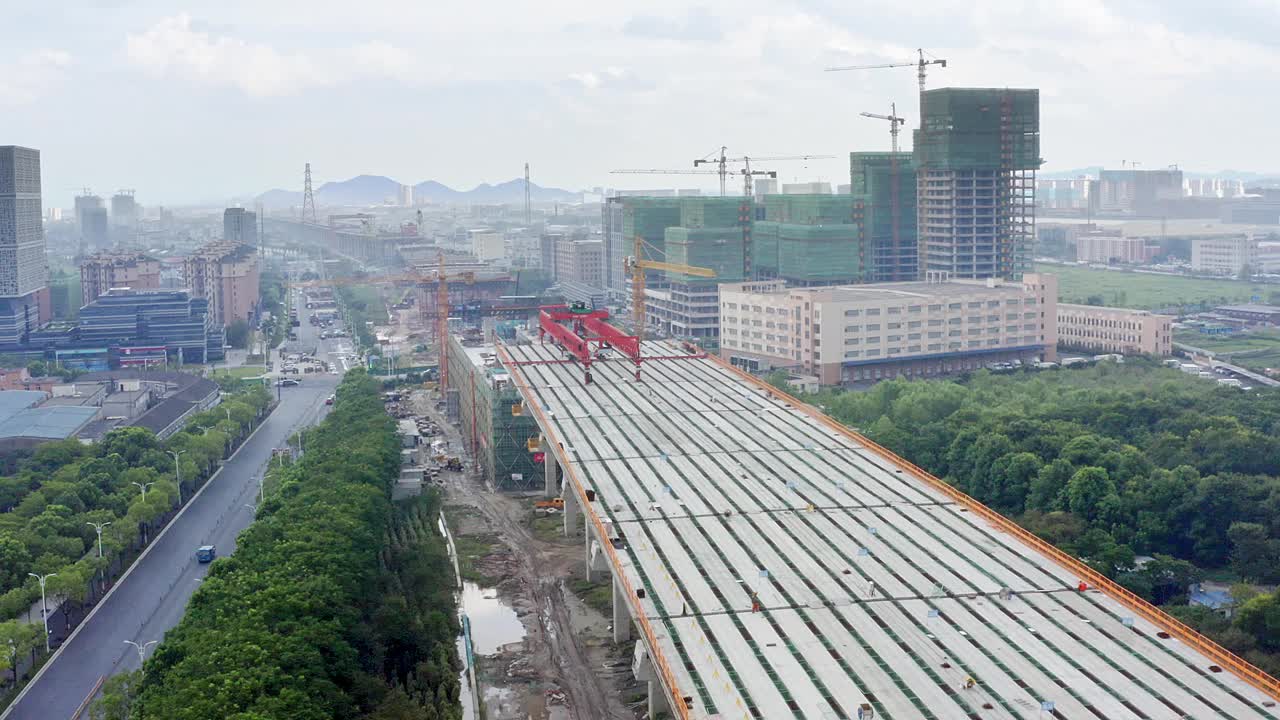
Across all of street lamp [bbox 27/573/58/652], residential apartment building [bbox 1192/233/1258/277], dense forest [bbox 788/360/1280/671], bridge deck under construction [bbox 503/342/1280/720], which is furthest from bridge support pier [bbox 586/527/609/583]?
residential apartment building [bbox 1192/233/1258/277]

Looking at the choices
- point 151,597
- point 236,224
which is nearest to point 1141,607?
point 151,597

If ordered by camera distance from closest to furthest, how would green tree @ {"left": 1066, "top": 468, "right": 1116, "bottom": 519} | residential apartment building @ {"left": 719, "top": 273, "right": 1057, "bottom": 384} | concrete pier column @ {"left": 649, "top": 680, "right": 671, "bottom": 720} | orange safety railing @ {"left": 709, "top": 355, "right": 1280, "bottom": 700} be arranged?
orange safety railing @ {"left": 709, "top": 355, "right": 1280, "bottom": 700} < concrete pier column @ {"left": 649, "top": 680, "right": 671, "bottom": 720} < green tree @ {"left": 1066, "top": 468, "right": 1116, "bottom": 519} < residential apartment building @ {"left": 719, "top": 273, "right": 1057, "bottom": 384}

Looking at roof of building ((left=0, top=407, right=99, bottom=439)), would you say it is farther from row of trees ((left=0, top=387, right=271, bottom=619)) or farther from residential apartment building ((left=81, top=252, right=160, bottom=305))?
residential apartment building ((left=81, top=252, right=160, bottom=305))

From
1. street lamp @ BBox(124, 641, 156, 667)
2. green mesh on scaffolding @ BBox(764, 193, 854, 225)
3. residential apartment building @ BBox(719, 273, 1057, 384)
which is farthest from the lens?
green mesh on scaffolding @ BBox(764, 193, 854, 225)

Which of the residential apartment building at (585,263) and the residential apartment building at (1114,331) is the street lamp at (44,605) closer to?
the residential apartment building at (1114,331)

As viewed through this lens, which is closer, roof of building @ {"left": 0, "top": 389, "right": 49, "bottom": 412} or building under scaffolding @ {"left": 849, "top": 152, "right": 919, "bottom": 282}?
roof of building @ {"left": 0, "top": 389, "right": 49, "bottom": 412}

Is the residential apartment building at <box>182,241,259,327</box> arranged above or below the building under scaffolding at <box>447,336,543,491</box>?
A: above

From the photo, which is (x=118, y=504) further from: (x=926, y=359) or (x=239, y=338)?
(x=239, y=338)

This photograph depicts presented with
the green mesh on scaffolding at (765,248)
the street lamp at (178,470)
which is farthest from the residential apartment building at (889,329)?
the street lamp at (178,470)

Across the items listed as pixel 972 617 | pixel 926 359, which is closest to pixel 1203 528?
pixel 972 617
